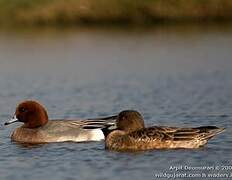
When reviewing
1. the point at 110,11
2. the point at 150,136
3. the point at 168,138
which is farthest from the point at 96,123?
the point at 110,11

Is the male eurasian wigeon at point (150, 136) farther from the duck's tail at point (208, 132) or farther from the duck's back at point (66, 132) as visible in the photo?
the duck's back at point (66, 132)

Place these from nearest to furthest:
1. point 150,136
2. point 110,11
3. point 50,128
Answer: point 150,136 → point 50,128 → point 110,11

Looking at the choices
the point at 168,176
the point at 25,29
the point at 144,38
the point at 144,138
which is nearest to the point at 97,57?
the point at 144,38

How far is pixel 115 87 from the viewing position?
1856cm

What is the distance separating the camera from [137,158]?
11.6 metres

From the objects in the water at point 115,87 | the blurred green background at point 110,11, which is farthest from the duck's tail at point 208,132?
the blurred green background at point 110,11

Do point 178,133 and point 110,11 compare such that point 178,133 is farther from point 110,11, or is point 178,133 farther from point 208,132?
point 110,11

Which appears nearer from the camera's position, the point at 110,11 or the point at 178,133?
the point at 178,133

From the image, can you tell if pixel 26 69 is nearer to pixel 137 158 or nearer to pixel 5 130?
pixel 5 130

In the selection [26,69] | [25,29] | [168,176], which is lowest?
[168,176]

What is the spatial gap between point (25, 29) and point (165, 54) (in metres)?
8.58

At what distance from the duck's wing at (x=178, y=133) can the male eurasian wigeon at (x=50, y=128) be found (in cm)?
111

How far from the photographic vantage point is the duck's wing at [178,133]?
462 inches

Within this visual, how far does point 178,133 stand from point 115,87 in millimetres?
6819
